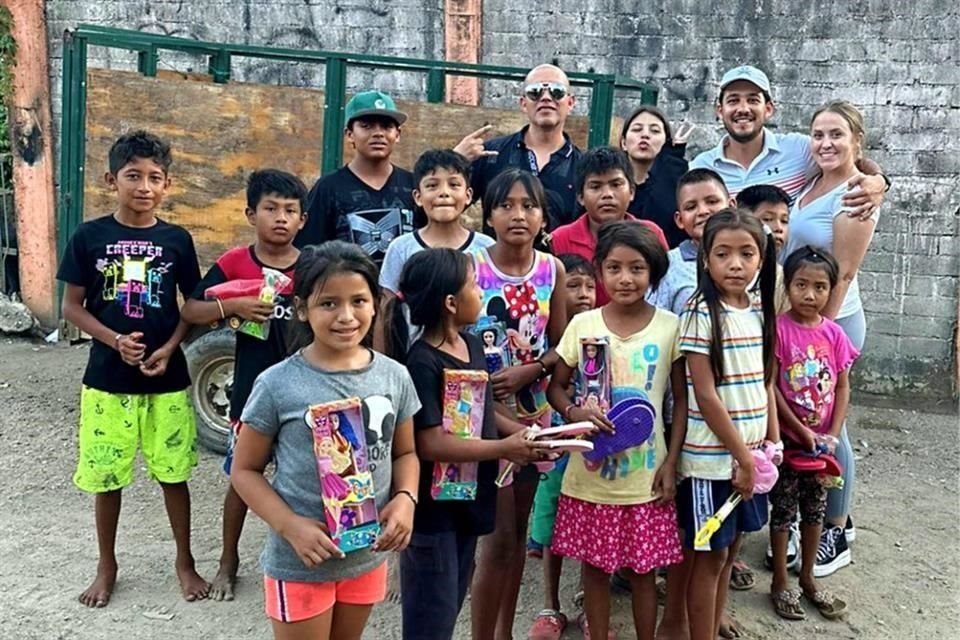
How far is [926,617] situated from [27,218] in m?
7.25

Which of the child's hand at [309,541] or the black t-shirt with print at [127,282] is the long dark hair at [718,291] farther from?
the black t-shirt with print at [127,282]

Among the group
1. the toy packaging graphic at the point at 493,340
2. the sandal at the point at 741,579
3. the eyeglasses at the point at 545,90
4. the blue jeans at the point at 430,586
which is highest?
the eyeglasses at the point at 545,90

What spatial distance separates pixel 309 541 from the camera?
6.70 feet

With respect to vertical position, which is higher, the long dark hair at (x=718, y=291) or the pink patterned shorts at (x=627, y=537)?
the long dark hair at (x=718, y=291)

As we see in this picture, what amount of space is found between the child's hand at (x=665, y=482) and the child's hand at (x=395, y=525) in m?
0.85

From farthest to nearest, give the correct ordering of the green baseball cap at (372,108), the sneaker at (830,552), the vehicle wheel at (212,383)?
1. the vehicle wheel at (212,383)
2. the sneaker at (830,552)
3. the green baseball cap at (372,108)

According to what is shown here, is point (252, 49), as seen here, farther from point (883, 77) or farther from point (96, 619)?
point (883, 77)

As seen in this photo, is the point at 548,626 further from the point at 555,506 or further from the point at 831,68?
the point at 831,68

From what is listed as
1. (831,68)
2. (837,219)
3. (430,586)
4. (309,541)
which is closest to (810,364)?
(837,219)

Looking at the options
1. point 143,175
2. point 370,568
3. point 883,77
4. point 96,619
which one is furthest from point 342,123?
point 883,77

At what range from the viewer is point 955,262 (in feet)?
20.3

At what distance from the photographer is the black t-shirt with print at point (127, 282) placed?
3.16 m

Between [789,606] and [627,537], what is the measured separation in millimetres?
1055

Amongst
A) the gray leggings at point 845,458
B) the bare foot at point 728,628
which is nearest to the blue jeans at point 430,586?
the bare foot at point 728,628
